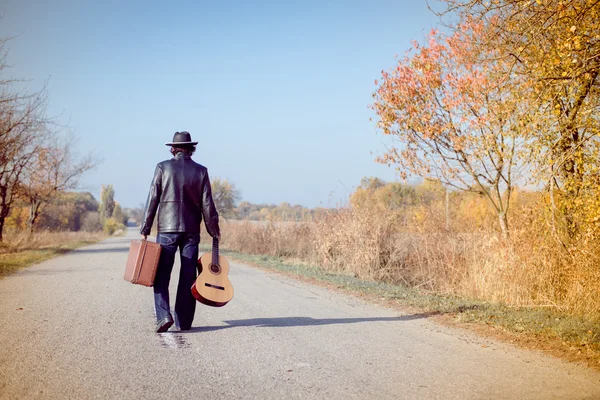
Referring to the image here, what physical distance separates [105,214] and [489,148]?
110 meters

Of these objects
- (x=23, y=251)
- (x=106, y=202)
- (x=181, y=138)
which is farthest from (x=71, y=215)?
(x=181, y=138)

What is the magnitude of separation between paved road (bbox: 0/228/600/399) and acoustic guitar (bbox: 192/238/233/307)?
17.9 inches

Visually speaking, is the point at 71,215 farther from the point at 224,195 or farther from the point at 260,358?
the point at 260,358

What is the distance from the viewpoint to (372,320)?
7.56 metres

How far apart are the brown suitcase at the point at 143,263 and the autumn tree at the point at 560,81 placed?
5.01 metres

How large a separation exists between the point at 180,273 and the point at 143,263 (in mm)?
572

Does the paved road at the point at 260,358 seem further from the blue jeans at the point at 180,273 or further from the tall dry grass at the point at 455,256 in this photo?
the tall dry grass at the point at 455,256

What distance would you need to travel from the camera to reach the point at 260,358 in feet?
17.0

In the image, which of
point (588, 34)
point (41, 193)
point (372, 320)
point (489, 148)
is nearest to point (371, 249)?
point (489, 148)

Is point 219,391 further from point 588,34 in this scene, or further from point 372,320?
point 588,34

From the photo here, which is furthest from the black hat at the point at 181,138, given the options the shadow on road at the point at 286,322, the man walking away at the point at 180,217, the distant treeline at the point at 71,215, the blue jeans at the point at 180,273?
the distant treeline at the point at 71,215

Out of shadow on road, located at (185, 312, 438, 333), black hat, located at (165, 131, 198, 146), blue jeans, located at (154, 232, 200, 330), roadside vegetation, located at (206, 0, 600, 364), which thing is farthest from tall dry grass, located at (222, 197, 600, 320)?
black hat, located at (165, 131, 198, 146)

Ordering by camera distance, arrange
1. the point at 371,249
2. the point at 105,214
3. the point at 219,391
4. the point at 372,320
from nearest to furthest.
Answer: the point at 219,391 → the point at 372,320 → the point at 371,249 → the point at 105,214

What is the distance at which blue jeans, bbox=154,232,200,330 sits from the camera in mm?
6223
